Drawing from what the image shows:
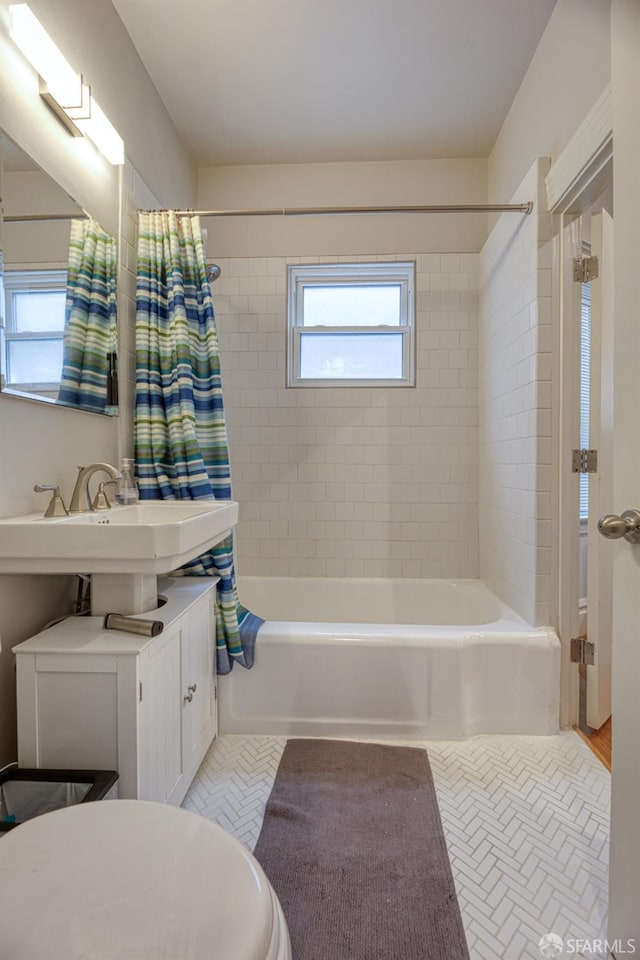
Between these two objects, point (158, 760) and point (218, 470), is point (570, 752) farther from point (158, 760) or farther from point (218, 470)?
point (218, 470)

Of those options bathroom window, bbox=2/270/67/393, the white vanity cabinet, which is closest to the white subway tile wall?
the white vanity cabinet

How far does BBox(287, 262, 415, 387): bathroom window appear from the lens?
2.79 metres

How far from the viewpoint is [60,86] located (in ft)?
4.63

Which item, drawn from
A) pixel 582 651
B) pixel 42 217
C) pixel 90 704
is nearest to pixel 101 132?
pixel 42 217

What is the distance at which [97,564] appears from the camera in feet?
3.76

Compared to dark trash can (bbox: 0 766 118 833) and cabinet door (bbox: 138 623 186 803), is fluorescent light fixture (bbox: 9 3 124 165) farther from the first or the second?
dark trash can (bbox: 0 766 118 833)

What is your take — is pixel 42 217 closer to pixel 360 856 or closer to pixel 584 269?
pixel 584 269

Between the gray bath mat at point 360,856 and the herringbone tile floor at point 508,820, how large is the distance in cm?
5

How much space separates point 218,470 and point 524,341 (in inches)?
55.1

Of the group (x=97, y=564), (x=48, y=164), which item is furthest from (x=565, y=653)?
(x=48, y=164)

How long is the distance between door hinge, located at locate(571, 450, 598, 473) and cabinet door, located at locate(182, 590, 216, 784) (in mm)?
1487

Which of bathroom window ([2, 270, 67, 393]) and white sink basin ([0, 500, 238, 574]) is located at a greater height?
bathroom window ([2, 270, 67, 393])

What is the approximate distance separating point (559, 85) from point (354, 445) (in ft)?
5.77

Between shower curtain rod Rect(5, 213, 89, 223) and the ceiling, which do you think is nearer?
shower curtain rod Rect(5, 213, 89, 223)
